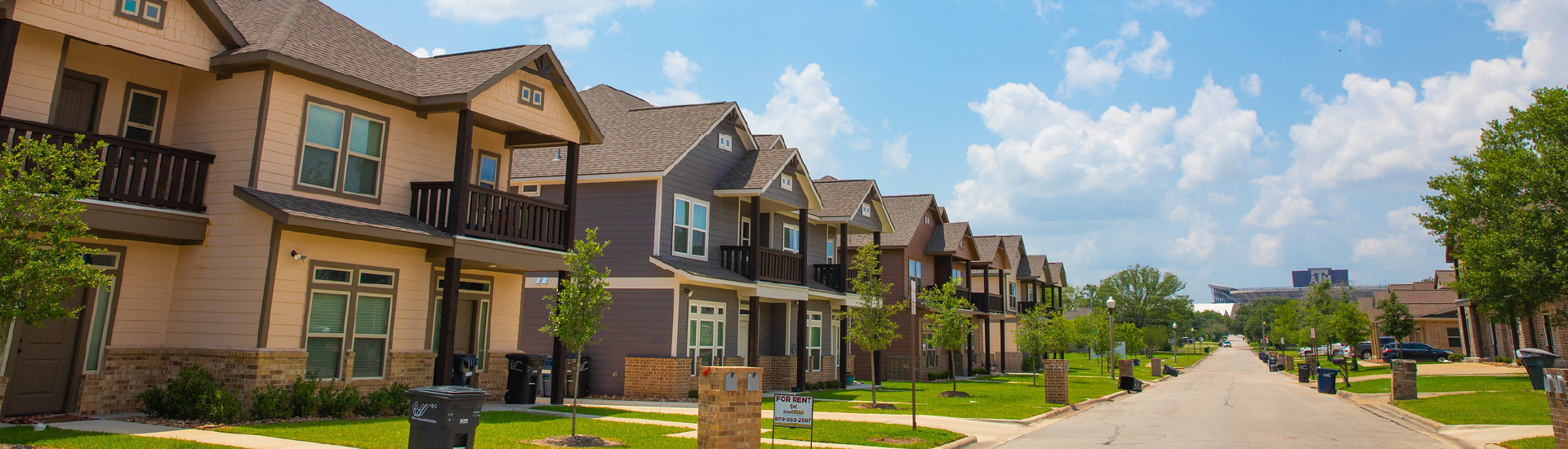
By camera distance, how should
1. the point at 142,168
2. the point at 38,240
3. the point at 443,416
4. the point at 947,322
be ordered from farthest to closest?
the point at 947,322
the point at 142,168
the point at 38,240
the point at 443,416

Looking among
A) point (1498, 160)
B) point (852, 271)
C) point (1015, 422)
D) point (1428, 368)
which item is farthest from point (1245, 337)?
point (1015, 422)

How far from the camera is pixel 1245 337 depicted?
179 m

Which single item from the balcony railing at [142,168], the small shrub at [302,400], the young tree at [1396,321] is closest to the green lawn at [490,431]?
the small shrub at [302,400]

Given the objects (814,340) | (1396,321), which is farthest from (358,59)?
(1396,321)

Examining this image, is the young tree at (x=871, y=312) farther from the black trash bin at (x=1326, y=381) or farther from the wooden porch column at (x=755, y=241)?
the black trash bin at (x=1326, y=381)

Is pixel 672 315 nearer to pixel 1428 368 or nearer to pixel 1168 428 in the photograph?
pixel 1168 428

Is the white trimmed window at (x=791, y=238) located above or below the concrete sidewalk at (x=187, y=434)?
above

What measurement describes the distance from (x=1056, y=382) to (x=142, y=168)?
67.9 feet

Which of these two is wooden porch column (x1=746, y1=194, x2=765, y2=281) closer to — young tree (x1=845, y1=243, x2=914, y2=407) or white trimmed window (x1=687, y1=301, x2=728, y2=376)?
white trimmed window (x1=687, y1=301, x2=728, y2=376)

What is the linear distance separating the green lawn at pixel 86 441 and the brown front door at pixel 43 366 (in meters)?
1.86

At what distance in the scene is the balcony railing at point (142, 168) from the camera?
11.5 meters

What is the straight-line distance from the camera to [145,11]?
12812 mm

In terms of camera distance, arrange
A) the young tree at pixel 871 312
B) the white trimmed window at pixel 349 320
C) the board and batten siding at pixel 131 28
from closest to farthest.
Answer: the board and batten siding at pixel 131 28
the white trimmed window at pixel 349 320
the young tree at pixel 871 312

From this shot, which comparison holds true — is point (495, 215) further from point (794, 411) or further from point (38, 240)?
point (794, 411)
